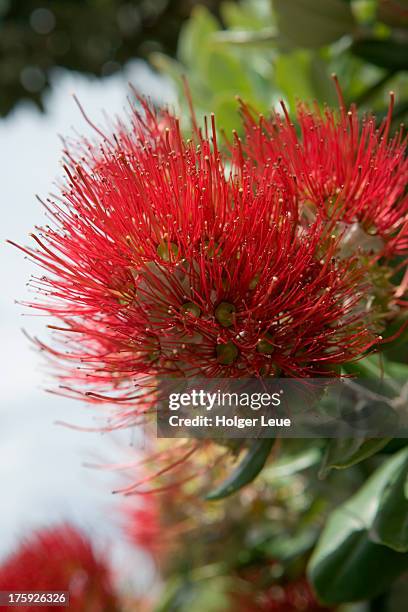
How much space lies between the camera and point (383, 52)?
99cm

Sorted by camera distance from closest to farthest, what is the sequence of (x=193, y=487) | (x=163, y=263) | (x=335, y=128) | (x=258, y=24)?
(x=163, y=263) → (x=335, y=128) → (x=193, y=487) → (x=258, y=24)

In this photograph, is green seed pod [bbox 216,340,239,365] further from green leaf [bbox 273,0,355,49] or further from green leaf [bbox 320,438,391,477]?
green leaf [bbox 273,0,355,49]

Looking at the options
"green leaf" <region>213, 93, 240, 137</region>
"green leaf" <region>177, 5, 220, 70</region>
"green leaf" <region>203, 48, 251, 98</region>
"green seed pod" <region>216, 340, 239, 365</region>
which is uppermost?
"green leaf" <region>177, 5, 220, 70</region>

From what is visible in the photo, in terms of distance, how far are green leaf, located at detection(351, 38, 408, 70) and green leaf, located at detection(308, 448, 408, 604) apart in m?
0.50

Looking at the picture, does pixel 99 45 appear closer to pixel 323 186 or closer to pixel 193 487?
pixel 193 487

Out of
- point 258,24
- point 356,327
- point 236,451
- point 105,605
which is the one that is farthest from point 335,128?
point 105,605

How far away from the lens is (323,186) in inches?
26.0

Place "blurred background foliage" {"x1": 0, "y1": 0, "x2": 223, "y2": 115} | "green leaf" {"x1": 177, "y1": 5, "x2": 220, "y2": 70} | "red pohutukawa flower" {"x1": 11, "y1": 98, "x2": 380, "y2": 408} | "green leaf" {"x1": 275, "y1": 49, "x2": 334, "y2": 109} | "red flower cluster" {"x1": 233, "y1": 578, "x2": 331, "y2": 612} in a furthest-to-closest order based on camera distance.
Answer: "blurred background foliage" {"x1": 0, "y1": 0, "x2": 223, "y2": 115}
"green leaf" {"x1": 177, "y1": 5, "x2": 220, "y2": 70}
"red flower cluster" {"x1": 233, "y1": 578, "x2": 331, "y2": 612}
"green leaf" {"x1": 275, "y1": 49, "x2": 334, "y2": 109}
"red pohutukawa flower" {"x1": 11, "y1": 98, "x2": 380, "y2": 408}

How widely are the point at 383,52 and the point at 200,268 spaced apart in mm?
570

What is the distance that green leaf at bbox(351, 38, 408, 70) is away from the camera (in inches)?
38.8

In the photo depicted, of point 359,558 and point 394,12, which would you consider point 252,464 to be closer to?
point 359,558

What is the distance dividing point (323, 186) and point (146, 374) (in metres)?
0.22

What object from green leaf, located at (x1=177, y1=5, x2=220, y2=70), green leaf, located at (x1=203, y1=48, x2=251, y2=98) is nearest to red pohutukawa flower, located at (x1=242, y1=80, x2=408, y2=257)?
green leaf, located at (x1=203, y1=48, x2=251, y2=98)

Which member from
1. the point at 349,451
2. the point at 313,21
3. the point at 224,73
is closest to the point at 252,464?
the point at 349,451
